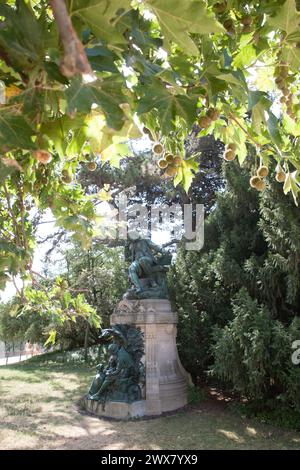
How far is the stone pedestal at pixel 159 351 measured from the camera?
8.13m

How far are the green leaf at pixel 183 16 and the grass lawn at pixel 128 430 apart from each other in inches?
238

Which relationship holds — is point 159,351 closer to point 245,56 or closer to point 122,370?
point 122,370

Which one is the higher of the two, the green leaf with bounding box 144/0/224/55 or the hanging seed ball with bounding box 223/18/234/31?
the hanging seed ball with bounding box 223/18/234/31

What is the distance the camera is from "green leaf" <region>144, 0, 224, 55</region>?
96 centimetres

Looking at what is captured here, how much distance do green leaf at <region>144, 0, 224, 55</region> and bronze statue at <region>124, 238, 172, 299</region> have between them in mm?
8402

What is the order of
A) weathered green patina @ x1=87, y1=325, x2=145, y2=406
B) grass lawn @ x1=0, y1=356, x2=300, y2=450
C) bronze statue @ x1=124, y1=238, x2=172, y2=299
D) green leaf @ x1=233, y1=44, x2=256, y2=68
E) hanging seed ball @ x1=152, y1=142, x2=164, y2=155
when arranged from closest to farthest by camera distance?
green leaf @ x1=233, y1=44, x2=256, y2=68, hanging seed ball @ x1=152, y1=142, x2=164, y2=155, grass lawn @ x1=0, y1=356, x2=300, y2=450, weathered green patina @ x1=87, y1=325, x2=145, y2=406, bronze statue @ x1=124, y1=238, x2=172, y2=299

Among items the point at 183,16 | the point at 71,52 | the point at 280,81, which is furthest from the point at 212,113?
the point at 71,52

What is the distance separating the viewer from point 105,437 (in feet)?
21.4

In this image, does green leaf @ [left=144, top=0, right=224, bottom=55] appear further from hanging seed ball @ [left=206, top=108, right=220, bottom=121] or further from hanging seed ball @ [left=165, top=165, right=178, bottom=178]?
hanging seed ball @ [left=165, top=165, right=178, bottom=178]

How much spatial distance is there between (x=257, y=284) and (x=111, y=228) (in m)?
5.78

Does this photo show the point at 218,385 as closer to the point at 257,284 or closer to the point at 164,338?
the point at 164,338

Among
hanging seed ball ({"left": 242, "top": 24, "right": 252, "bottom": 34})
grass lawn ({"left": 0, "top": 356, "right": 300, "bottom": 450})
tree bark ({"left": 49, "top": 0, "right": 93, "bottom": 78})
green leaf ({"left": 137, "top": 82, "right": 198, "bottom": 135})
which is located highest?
hanging seed ball ({"left": 242, "top": 24, "right": 252, "bottom": 34})

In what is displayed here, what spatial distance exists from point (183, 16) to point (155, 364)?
8075mm

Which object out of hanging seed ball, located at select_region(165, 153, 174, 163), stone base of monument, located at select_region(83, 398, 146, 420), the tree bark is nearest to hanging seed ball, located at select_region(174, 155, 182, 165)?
hanging seed ball, located at select_region(165, 153, 174, 163)
